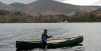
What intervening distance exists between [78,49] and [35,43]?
308 inches

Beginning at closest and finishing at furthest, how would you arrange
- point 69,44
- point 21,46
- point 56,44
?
1. point 21,46
2. point 56,44
3. point 69,44

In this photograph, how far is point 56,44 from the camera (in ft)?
121

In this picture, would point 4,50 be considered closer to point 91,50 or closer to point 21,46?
point 21,46

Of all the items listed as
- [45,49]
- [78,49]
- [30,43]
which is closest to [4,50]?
[30,43]

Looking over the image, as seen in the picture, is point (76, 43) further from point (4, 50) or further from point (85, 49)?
point (4, 50)

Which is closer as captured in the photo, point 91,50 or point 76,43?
point 91,50

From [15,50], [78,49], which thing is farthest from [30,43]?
[78,49]

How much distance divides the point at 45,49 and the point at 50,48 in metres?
1.37

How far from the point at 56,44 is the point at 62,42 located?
53.2 inches

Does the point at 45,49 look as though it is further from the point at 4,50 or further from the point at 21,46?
the point at 4,50

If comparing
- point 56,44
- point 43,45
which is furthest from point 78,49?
point 43,45

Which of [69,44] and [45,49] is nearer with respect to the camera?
[45,49]

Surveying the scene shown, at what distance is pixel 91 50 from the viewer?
35344mm

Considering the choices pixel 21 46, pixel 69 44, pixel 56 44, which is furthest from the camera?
pixel 69 44
